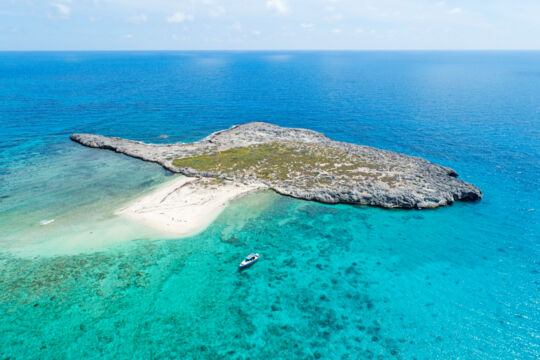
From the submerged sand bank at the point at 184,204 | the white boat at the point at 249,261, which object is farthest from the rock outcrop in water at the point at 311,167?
the white boat at the point at 249,261

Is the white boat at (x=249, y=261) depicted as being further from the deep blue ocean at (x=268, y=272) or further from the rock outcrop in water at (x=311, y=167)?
the rock outcrop in water at (x=311, y=167)

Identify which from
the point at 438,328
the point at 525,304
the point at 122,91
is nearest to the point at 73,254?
the point at 438,328

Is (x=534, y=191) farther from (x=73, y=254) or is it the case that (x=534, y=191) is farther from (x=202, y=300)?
(x=73, y=254)

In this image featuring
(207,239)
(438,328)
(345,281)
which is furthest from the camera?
(207,239)

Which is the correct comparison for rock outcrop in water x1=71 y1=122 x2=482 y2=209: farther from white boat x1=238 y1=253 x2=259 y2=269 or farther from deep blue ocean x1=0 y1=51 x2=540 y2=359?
white boat x1=238 y1=253 x2=259 y2=269

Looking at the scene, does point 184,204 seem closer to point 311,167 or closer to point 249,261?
point 249,261

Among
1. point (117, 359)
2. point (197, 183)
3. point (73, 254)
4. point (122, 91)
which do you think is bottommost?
point (117, 359)

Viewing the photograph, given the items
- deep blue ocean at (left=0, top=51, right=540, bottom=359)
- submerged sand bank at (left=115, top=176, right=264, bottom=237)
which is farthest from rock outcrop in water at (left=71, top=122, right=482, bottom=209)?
submerged sand bank at (left=115, top=176, right=264, bottom=237)
